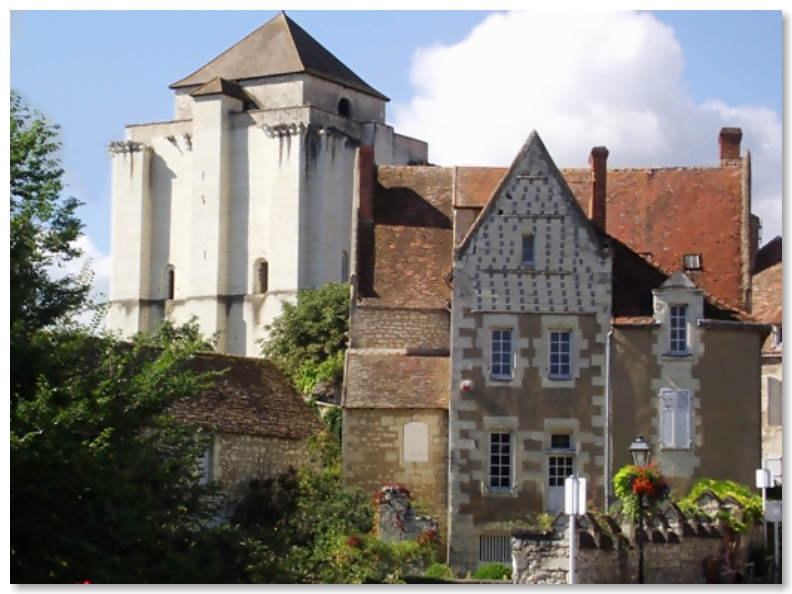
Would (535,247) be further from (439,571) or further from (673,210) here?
(439,571)

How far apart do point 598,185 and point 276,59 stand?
51683 millimetres

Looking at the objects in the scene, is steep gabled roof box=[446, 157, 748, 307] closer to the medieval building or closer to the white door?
the medieval building

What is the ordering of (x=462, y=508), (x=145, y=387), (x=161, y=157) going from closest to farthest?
(x=145, y=387), (x=462, y=508), (x=161, y=157)

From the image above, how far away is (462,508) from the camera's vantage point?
138 ft

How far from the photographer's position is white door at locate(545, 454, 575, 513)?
42.0 meters

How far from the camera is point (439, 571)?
39.8 meters

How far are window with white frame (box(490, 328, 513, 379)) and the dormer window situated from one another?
13.3 ft

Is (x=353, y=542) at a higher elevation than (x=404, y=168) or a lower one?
lower

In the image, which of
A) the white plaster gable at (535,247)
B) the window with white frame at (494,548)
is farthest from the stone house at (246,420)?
the white plaster gable at (535,247)

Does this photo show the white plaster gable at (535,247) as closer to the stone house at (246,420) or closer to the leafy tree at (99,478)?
the stone house at (246,420)

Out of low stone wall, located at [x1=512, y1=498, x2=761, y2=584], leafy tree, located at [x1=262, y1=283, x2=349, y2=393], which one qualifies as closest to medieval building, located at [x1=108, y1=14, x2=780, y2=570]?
low stone wall, located at [x1=512, y1=498, x2=761, y2=584]

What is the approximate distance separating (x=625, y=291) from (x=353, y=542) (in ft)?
25.3
